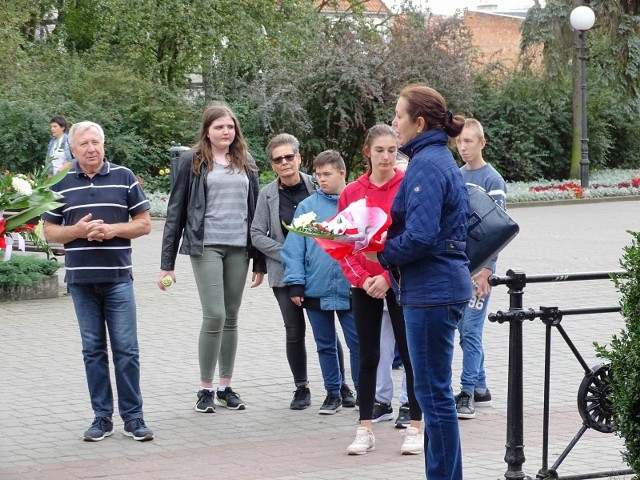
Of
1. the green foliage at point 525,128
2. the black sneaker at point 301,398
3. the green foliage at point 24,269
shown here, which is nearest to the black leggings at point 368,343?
the black sneaker at point 301,398

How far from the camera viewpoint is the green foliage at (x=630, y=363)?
4297 mm

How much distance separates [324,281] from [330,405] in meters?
0.82

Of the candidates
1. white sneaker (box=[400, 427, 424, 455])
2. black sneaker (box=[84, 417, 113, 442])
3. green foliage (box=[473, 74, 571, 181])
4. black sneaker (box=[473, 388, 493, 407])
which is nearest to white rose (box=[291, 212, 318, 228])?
white sneaker (box=[400, 427, 424, 455])

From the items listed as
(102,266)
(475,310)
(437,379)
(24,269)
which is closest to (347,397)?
(475,310)

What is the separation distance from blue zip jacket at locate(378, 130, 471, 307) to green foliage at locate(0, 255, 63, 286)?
7678 mm

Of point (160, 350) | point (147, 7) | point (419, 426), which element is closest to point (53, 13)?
point (147, 7)

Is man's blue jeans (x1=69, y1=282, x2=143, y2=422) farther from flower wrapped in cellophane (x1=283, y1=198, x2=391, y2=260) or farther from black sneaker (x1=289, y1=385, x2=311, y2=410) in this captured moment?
flower wrapped in cellophane (x1=283, y1=198, x2=391, y2=260)

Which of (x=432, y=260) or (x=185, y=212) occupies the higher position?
(x=185, y=212)

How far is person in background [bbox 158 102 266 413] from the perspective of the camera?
24.1ft

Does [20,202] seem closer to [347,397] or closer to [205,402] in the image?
[205,402]

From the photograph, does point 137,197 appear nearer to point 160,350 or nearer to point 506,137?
point 160,350

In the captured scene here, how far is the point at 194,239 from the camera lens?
24.0ft

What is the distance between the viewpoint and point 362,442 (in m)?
6.30

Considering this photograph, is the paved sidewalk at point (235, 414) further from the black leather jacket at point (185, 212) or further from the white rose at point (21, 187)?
the white rose at point (21, 187)
